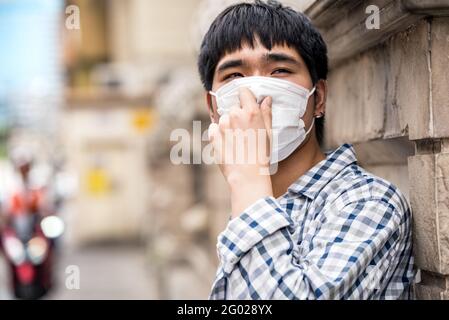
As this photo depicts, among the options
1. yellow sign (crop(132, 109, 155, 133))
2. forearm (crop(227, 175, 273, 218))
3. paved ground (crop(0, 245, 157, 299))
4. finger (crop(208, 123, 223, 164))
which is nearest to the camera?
forearm (crop(227, 175, 273, 218))

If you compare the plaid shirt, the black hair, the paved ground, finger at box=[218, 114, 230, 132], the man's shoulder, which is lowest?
the paved ground

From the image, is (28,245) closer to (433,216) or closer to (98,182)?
(98,182)

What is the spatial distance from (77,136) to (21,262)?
6.47 metres

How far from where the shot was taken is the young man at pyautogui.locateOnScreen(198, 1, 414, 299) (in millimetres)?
1800

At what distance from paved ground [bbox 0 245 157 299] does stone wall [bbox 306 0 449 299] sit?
21.2 ft

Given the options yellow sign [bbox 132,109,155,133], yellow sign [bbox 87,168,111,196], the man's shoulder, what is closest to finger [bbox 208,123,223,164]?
the man's shoulder

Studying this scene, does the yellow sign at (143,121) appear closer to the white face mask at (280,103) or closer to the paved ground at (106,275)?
the paved ground at (106,275)

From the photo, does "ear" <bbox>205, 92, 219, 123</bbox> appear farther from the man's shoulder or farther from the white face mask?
the man's shoulder

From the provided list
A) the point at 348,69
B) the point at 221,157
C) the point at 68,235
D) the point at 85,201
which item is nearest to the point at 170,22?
the point at 85,201

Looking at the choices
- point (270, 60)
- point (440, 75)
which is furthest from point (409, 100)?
point (270, 60)

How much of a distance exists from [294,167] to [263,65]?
36 centimetres

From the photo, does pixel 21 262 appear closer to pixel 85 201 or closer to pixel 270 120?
pixel 85 201

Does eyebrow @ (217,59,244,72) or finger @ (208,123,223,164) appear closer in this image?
finger @ (208,123,223,164)

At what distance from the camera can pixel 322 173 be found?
85.3 inches
